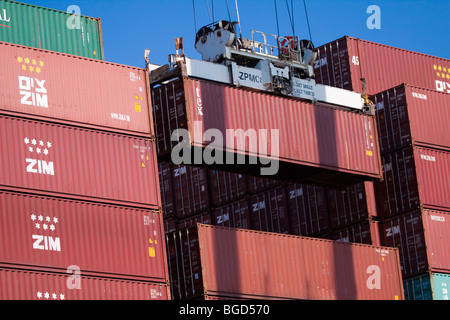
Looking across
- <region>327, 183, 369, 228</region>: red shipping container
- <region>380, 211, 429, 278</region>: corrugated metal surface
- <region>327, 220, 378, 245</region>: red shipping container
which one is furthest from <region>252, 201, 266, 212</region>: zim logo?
<region>380, 211, 429, 278</region>: corrugated metal surface

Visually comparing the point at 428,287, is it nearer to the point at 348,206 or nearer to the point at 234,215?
the point at 348,206

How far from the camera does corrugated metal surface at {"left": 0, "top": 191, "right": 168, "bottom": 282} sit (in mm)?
36469

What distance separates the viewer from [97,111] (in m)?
39.8

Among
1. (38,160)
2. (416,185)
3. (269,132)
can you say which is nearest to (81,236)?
(38,160)

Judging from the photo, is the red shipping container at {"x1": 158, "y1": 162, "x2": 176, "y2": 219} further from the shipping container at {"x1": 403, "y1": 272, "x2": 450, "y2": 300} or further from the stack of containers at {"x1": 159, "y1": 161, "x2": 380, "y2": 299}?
the shipping container at {"x1": 403, "y1": 272, "x2": 450, "y2": 300}

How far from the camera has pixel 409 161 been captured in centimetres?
4875

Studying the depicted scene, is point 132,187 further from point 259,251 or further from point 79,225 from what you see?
point 259,251

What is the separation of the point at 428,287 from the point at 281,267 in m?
6.98

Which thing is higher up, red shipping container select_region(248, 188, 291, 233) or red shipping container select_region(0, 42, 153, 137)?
red shipping container select_region(0, 42, 153, 137)

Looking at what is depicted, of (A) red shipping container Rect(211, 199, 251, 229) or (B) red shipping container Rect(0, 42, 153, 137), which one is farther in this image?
(A) red shipping container Rect(211, 199, 251, 229)

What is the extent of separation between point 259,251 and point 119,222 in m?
5.98

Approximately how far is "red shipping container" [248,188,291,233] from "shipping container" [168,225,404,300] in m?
5.21

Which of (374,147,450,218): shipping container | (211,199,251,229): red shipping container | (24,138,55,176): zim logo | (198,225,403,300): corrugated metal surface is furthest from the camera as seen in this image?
(211,199,251,229): red shipping container
